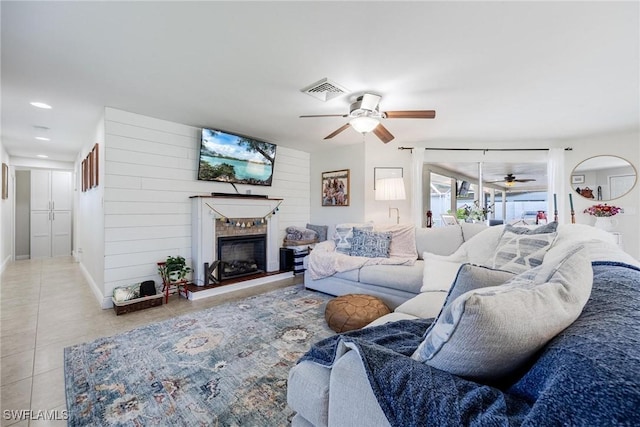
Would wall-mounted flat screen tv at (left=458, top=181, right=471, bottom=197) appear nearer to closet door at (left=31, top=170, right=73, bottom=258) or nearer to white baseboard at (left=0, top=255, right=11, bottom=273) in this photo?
white baseboard at (left=0, top=255, right=11, bottom=273)

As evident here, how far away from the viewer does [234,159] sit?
4.25 meters

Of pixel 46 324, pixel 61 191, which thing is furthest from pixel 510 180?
pixel 61 191

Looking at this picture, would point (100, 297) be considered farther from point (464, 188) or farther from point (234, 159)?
point (464, 188)

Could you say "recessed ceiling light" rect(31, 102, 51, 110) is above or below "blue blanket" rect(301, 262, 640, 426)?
above

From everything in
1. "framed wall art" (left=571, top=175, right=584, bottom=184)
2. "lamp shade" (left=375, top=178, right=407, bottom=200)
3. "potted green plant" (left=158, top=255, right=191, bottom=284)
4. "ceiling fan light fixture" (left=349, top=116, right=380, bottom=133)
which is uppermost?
"ceiling fan light fixture" (left=349, top=116, right=380, bottom=133)

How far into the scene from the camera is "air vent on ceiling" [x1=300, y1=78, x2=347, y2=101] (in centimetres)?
251

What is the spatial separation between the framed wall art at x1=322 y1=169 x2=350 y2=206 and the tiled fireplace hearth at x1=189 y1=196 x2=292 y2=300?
109 centimetres

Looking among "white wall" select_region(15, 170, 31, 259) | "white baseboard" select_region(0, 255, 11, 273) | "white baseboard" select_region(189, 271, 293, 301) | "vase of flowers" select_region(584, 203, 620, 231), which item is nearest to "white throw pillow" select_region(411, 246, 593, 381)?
"white baseboard" select_region(189, 271, 293, 301)

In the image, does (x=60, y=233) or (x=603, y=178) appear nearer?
(x=603, y=178)

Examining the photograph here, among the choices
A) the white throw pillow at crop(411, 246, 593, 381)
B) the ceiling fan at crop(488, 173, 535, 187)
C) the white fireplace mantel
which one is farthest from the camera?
the ceiling fan at crop(488, 173, 535, 187)

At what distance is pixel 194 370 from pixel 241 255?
253 cm

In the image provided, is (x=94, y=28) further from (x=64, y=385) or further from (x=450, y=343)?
(x=450, y=343)

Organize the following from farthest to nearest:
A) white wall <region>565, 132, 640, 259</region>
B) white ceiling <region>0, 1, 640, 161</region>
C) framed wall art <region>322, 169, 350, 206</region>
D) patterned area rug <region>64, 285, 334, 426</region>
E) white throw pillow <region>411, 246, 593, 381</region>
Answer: framed wall art <region>322, 169, 350, 206</region> → white wall <region>565, 132, 640, 259</region> → white ceiling <region>0, 1, 640, 161</region> → patterned area rug <region>64, 285, 334, 426</region> → white throw pillow <region>411, 246, 593, 381</region>

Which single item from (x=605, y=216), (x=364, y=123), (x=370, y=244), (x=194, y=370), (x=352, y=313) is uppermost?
(x=364, y=123)
